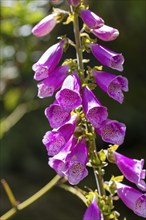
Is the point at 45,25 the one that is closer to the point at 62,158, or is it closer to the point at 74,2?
the point at 74,2

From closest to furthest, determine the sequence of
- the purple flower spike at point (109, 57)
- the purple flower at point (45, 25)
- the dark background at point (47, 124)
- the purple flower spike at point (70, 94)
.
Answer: the purple flower spike at point (70, 94) → the purple flower spike at point (109, 57) → the purple flower at point (45, 25) → the dark background at point (47, 124)

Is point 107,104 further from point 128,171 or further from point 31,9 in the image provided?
point 128,171

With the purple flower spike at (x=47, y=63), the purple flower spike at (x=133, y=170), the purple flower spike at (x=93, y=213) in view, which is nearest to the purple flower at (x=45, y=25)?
the purple flower spike at (x=47, y=63)

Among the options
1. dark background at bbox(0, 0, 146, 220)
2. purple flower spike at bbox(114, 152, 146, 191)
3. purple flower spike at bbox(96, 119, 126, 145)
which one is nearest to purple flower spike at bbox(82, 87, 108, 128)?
purple flower spike at bbox(96, 119, 126, 145)

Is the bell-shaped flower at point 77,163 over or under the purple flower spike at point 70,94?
under

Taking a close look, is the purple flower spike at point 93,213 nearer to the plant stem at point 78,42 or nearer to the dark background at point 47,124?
the plant stem at point 78,42

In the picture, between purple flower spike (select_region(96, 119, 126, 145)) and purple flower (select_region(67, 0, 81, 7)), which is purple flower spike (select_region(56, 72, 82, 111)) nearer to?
purple flower spike (select_region(96, 119, 126, 145))
